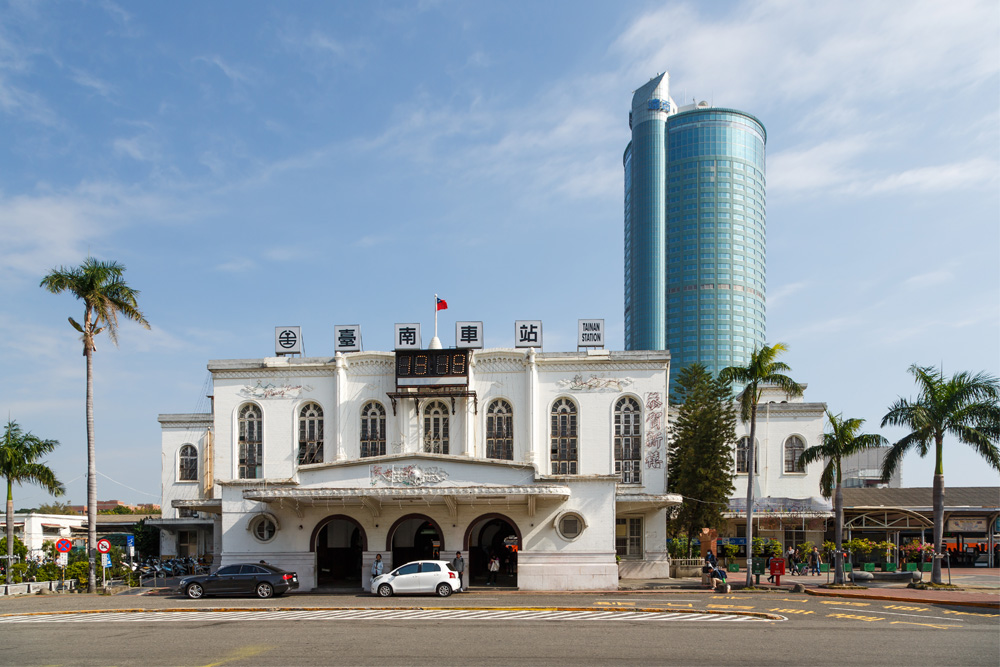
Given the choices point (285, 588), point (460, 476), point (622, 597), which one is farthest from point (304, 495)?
point (622, 597)

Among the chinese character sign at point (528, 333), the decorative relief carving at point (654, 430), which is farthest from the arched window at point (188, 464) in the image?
the decorative relief carving at point (654, 430)

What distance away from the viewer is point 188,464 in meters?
51.0

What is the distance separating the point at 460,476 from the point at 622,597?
8211 millimetres

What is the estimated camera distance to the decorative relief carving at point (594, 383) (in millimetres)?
41406

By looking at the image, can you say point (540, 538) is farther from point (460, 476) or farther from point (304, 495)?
point (304, 495)

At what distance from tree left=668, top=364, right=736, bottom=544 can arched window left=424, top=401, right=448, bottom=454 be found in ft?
43.9

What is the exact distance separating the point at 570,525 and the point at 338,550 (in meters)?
11.5

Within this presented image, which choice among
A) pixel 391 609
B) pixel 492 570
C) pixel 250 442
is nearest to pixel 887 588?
pixel 492 570

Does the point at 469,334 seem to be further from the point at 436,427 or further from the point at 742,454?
the point at 742,454

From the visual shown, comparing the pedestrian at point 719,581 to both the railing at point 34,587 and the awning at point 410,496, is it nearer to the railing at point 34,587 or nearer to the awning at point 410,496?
the awning at point 410,496

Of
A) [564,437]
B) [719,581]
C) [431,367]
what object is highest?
[431,367]

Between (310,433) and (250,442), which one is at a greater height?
(310,433)

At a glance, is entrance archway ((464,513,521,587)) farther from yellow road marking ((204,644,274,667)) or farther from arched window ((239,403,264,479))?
yellow road marking ((204,644,274,667))

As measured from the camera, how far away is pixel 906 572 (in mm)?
34188
